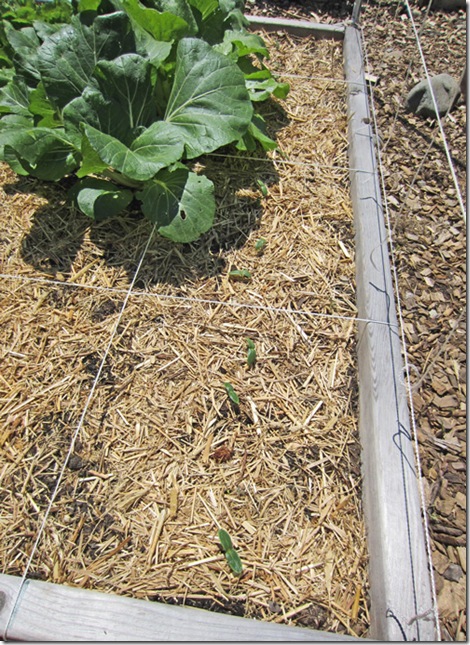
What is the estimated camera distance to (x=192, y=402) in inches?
71.9

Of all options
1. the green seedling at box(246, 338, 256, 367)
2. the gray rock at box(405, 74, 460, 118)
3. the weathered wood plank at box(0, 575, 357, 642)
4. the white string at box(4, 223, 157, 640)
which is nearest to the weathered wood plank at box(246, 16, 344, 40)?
the gray rock at box(405, 74, 460, 118)

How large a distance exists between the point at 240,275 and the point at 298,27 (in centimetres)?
228

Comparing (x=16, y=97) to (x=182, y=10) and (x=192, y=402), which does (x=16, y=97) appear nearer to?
(x=182, y=10)

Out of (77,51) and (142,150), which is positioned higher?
(77,51)

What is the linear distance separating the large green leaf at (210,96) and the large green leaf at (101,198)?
39 cm

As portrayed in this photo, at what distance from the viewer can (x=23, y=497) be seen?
162 cm

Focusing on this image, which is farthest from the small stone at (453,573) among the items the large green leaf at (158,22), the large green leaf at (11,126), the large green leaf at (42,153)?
the large green leaf at (158,22)

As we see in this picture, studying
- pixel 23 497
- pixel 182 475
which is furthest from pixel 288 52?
pixel 23 497

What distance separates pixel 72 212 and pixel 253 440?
140 cm

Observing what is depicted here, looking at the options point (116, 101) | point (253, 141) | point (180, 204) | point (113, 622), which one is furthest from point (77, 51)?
point (113, 622)

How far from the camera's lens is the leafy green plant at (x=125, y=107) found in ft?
6.62

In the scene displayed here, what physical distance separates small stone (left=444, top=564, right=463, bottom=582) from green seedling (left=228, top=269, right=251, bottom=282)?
1.31 meters

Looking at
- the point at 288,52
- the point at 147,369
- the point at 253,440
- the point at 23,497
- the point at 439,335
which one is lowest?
the point at 23,497

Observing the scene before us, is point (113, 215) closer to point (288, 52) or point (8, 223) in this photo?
point (8, 223)
